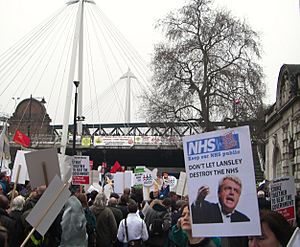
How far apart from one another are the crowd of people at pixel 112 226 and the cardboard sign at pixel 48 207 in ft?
1.96

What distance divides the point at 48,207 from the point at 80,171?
6560 mm

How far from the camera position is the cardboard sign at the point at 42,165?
713cm

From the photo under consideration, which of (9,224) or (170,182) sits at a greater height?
(170,182)

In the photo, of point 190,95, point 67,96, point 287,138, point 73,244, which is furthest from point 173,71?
point 73,244

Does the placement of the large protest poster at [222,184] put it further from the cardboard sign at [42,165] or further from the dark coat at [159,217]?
the dark coat at [159,217]

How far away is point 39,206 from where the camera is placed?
5855 millimetres

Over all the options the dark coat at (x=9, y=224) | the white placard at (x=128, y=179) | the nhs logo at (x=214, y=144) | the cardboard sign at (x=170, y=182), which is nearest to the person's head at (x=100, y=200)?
the dark coat at (x=9, y=224)

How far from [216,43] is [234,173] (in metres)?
30.7

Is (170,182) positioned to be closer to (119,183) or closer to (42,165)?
(119,183)

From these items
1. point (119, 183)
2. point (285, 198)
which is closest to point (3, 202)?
point (285, 198)

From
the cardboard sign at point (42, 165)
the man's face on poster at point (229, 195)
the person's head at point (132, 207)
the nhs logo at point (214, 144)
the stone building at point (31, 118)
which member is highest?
the stone building at point (31, 118)

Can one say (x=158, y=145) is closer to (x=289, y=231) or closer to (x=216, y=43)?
(x=216, y=43)

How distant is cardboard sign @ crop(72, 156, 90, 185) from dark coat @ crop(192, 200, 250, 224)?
27.1 feet

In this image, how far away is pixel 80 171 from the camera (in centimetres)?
1244
